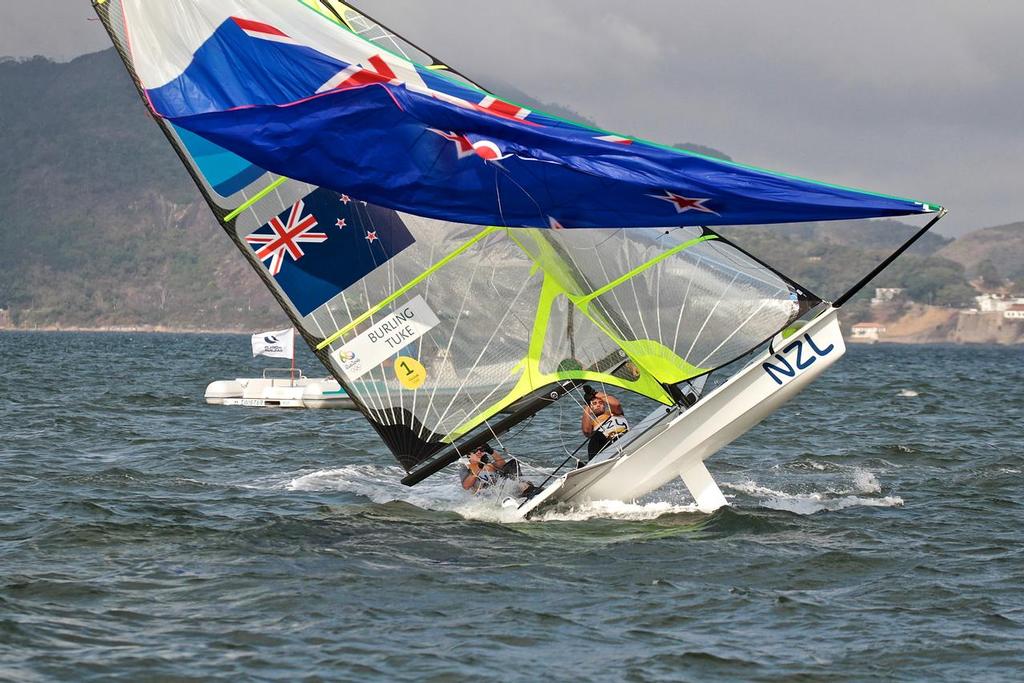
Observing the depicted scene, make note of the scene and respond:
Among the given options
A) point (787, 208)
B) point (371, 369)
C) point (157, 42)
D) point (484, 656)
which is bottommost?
point (484, 656)

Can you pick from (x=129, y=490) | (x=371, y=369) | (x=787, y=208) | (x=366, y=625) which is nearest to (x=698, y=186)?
(x=787, y=208)

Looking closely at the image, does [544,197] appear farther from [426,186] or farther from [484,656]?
[484,656]

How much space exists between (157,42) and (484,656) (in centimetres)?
739

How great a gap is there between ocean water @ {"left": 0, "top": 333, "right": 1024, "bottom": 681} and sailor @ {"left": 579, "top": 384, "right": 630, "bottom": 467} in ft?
2.40

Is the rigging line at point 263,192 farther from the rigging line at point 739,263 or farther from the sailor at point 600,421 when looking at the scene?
the rigging line at point 739,263

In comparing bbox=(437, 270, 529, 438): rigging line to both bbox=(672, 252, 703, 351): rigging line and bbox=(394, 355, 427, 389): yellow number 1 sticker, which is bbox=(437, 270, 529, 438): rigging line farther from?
bbox=(672, 252, 703, 351): rigging line

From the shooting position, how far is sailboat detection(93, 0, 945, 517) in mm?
12656

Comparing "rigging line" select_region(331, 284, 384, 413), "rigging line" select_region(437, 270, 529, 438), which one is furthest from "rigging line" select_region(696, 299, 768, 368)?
"rigging line" select_region(331, 284, 384, 413)

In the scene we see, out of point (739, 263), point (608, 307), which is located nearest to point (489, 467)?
point (608, 307)

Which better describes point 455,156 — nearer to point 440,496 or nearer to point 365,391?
point 365,391

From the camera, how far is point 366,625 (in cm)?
976

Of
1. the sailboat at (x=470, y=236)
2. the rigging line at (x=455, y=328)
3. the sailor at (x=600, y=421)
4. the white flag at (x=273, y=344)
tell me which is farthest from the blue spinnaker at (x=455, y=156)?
the white flag at (x=273, y=344)

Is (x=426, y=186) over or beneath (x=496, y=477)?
over

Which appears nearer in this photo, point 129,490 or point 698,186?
point 698,186
